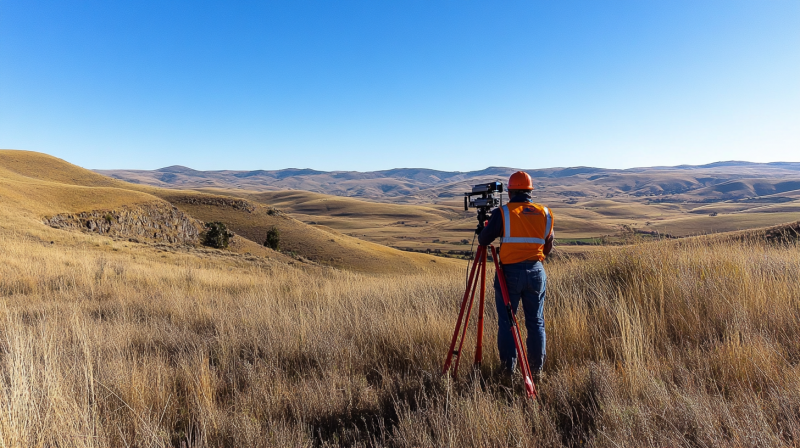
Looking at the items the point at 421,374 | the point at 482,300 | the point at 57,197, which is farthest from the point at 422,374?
the point at 57,197

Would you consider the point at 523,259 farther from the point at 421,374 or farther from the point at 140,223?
the point at 140,223

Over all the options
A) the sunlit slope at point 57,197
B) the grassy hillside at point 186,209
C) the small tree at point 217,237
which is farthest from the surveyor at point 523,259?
the small tree at point 217,237

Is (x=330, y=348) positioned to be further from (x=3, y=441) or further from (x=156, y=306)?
(x=156, y=306)

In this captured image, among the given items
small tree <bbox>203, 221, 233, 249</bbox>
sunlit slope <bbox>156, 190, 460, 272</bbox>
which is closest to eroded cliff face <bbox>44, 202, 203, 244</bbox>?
small tree <bbox>203, 221, 233, 249</bbox>

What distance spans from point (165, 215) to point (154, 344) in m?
49.7

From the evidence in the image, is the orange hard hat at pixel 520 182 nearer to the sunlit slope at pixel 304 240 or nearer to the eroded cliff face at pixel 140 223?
the eroded cliff face at pixel 140 223

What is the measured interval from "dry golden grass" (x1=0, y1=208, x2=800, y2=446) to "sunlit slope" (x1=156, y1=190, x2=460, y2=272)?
46237 mm

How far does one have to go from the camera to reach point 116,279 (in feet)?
31.1

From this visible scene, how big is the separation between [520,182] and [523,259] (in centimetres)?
74

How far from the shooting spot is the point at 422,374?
359 cm

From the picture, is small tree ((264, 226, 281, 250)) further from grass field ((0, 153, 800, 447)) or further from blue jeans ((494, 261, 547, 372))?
blue jeans ((494, 261, 547, 372))

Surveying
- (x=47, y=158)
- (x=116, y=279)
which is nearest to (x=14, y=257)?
(x=116, y=279)

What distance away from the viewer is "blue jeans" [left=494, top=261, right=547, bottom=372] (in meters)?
3.42

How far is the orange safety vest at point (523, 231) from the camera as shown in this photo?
11.2ft
